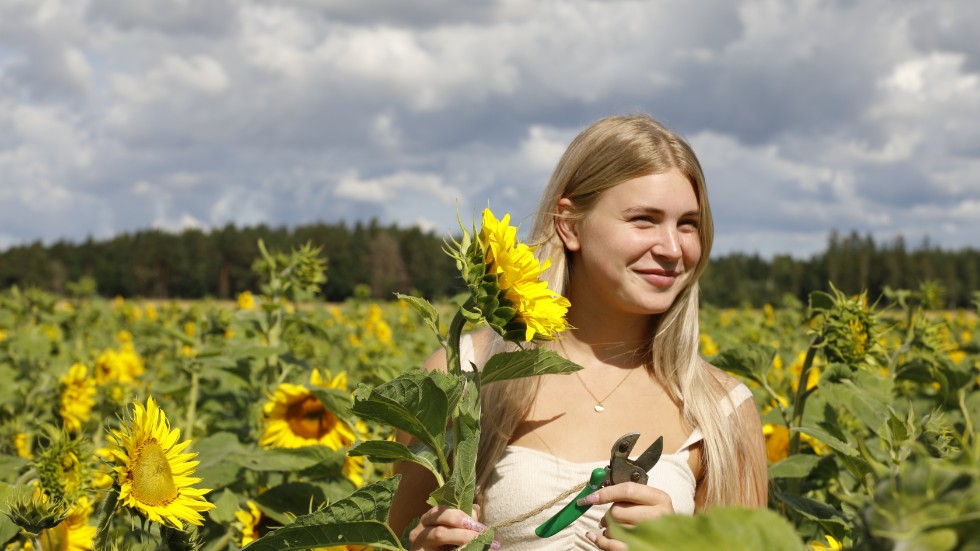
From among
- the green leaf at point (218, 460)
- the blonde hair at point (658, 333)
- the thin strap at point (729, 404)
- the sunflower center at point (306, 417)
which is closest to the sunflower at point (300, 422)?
the sunflower center at point (306, 417)

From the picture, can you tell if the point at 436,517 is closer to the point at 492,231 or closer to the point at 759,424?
the point at 492,231

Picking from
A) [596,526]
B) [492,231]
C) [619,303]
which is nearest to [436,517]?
[492,231]

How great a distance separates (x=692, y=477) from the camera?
75.2 inches

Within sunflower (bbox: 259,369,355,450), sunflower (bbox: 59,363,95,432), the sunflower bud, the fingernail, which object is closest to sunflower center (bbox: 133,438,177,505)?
the sunflower bud

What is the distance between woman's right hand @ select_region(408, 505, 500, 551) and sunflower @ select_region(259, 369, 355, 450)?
3.66 ft

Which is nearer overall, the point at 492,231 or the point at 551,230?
the point at 492,231

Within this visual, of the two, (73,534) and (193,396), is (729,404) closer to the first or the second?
(73,534)

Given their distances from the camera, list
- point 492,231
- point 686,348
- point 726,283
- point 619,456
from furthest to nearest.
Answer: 1. point 726,283
2. point 686,348
3. point 619,456
4. point 492,231

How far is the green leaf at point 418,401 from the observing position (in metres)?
1.06

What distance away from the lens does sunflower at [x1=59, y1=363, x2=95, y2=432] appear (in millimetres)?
3023

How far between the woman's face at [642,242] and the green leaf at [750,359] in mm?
408

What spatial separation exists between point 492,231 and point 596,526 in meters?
0.88

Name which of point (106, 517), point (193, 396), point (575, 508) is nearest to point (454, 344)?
point (575, 508)

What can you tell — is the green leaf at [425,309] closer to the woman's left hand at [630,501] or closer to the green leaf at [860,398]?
the woman's left hand at [630,501]
